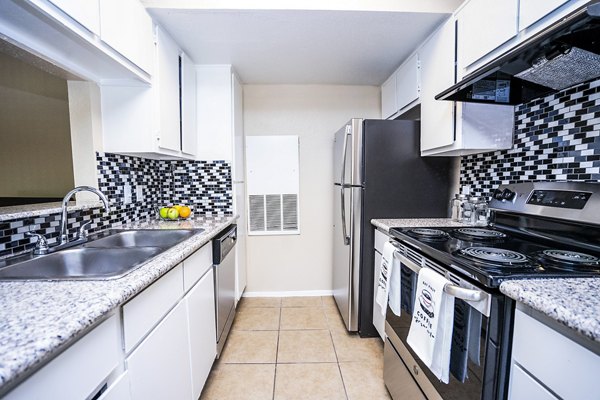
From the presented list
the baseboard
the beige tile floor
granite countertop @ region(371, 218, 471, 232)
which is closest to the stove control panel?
granite countertop @ region(371, 218, 471, 232)

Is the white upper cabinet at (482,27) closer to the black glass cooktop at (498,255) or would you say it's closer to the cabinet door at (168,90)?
the black glass cooktop at (498,255)

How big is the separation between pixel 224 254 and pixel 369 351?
126 cm

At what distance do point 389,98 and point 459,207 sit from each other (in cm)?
124

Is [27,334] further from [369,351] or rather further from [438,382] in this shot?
[369,351]

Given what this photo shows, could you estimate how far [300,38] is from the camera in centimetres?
183

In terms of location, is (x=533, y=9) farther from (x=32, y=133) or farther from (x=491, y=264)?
(x=32, y=133)

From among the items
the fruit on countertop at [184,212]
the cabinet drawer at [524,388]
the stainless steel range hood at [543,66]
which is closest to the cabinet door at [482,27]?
the stainless steel range hood at [543,66]

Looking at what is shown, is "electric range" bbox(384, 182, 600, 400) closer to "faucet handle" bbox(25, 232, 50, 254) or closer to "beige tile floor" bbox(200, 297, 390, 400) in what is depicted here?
"beige tile floor" bbox(200, 297, 390, 400)

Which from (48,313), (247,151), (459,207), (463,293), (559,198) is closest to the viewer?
(48,313)

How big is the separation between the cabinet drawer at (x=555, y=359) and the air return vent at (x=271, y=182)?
7.13 ft

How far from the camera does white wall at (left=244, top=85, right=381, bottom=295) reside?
8.97 feet

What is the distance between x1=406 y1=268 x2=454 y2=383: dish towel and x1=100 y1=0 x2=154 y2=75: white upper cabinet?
172 centimetres

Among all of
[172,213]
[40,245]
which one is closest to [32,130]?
[40,245]

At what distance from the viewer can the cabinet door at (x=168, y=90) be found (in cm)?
165
